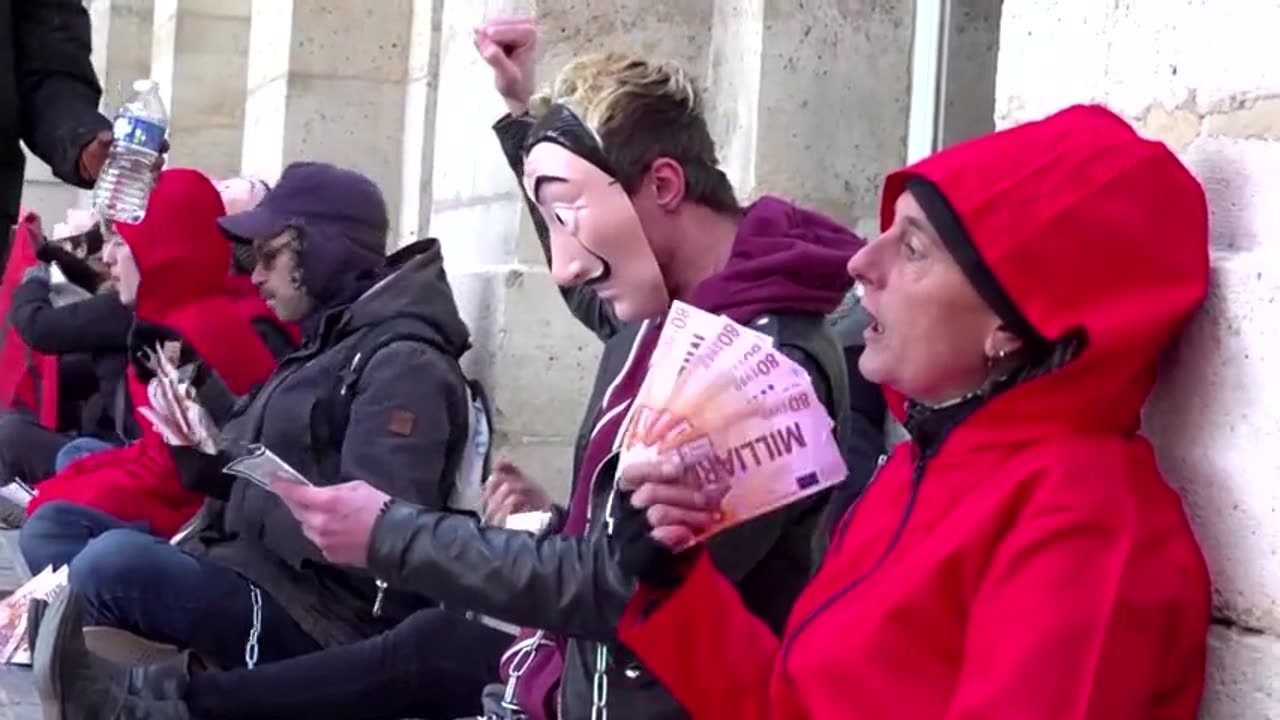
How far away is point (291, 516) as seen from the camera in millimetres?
4195

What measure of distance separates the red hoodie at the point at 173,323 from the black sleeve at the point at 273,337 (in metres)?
0.02

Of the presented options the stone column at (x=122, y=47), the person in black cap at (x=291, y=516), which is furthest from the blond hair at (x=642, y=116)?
the stone column at (x=122, y=47)

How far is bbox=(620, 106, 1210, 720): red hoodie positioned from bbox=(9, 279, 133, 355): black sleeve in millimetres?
5242

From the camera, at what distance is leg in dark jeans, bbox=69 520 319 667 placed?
4262 millimetres

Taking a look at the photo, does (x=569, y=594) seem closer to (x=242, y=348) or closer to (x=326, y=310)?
(x=326, y=310)

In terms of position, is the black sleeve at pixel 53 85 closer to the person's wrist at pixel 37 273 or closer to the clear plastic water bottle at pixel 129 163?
the clear plastic water bottle at pixel 129 163

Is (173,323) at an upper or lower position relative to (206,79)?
lower

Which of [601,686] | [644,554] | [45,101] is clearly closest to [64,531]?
[45,101]

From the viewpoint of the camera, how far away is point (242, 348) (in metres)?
5.25

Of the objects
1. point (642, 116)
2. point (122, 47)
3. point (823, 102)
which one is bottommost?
point (642, 116)

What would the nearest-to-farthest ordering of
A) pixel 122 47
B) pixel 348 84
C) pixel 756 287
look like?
pixel 756 287 → pixel 348 84 → pixel 122 47

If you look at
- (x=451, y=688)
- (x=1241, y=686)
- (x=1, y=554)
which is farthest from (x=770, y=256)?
(x=1, y=554)

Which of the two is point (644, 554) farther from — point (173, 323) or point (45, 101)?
point (173, 323)

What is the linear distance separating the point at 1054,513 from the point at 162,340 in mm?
3843
